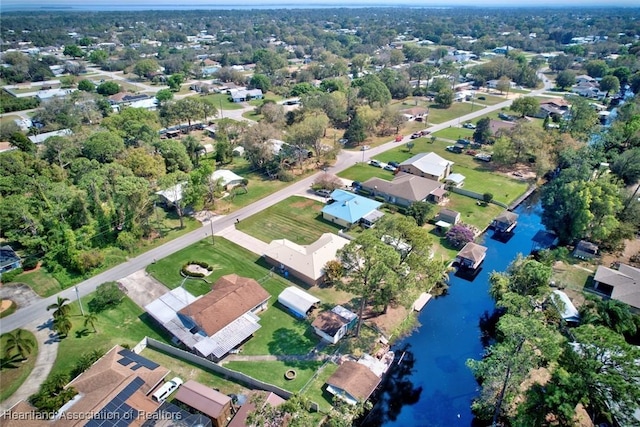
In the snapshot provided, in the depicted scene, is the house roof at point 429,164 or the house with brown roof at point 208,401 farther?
the house roof at point 429,164

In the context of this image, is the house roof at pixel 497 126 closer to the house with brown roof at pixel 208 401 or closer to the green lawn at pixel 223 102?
the green lawn at pixel 223 102

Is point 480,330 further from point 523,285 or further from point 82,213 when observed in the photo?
point 82,213

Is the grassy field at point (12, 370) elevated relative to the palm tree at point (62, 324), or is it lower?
lower

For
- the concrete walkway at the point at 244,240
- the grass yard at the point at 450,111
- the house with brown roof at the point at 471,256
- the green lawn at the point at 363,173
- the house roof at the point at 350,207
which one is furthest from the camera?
the grass yard at the point at 450,111

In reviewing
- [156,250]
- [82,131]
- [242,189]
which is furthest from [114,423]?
[82,131]

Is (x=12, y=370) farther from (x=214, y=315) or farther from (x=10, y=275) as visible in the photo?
(x=214, y=315)

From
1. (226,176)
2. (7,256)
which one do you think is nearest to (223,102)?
(226,176)

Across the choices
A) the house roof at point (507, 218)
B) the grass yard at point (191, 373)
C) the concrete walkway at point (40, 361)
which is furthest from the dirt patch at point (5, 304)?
the house roof at point (507, 218)
